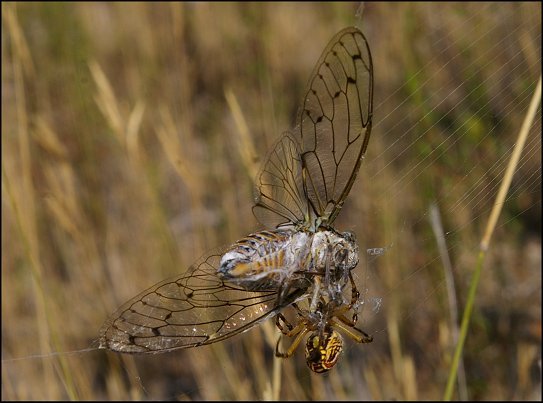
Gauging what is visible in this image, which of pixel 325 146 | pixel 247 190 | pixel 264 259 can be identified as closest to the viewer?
pixel 264 259

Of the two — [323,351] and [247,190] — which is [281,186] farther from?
[247,190]

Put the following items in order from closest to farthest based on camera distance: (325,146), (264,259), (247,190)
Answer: (264,259), (325,146), (247,190)

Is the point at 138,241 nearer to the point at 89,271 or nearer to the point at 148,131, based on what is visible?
the point at 89,271

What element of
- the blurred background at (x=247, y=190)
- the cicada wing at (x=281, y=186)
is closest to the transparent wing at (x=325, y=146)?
the cicada wing at (x=281, y=186)

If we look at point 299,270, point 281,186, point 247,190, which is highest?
point 247,190

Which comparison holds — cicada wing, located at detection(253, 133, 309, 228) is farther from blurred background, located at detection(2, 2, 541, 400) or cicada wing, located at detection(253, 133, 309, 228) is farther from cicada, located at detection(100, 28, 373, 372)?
blurred background, located at detection(2, 2, 541, 400)

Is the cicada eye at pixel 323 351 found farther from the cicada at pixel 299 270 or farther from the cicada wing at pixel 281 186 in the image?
the cicada wing at pixel 281 186

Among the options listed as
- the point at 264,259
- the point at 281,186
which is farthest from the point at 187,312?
the point at 281,186
